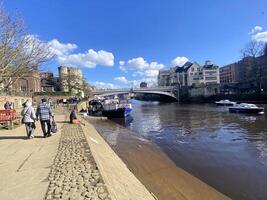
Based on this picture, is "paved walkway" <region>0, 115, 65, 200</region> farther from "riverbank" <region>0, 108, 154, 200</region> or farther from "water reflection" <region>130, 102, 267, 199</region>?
"water reflection" <region>130, 102, 267, 199</region>

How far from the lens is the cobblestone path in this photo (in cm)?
620

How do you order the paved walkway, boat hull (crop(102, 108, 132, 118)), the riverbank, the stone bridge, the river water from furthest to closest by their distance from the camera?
the stone bridge → boat hull (crop(102, 108, 132, 118)) → the river water → the paved walkway → the riverbank

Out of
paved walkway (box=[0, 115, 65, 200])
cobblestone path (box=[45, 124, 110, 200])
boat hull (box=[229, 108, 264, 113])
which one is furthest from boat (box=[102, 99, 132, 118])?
cobblestone path (box=[45, 124, 110, 200])

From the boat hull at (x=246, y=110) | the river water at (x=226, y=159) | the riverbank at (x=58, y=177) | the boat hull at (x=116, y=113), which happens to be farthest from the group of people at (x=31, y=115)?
the boat hull at (x=246, y=110)

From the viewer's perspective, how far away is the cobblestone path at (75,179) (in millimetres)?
6195

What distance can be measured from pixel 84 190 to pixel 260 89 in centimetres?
8488

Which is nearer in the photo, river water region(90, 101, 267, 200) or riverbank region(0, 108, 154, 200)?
riverbank region(0, 108, 154, 200)

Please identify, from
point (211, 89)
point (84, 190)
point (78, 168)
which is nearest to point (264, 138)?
point (78, 168)

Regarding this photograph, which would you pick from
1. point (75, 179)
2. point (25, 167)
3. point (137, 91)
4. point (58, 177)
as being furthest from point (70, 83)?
point (75, 179)

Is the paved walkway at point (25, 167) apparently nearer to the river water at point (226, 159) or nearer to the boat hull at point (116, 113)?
the river water at point (226, 159)

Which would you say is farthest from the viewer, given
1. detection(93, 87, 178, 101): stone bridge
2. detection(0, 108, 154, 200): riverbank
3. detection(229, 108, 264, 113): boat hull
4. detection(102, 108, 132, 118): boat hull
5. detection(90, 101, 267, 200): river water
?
detection(93, 87, 178, 101): stone bridge

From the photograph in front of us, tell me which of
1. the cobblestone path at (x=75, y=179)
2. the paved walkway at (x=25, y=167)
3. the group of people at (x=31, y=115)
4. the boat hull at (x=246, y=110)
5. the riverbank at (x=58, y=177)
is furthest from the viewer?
the boat hull at (x=246, y=110)

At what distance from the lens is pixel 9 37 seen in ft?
66.7

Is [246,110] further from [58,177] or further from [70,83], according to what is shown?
[70,83]
